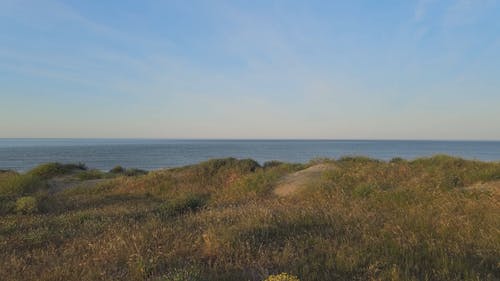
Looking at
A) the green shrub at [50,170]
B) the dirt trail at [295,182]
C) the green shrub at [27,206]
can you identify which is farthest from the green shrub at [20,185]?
the dirt trail at [295,182]

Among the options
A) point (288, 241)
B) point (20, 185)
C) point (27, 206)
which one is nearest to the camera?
point (288, 241)

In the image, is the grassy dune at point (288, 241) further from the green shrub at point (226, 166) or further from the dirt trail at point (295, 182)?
the green shrub at point (226, 166)

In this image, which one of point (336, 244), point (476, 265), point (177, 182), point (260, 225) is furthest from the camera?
point (177, 182)

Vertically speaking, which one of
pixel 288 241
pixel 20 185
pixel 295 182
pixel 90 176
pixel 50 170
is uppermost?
pixel 288 241

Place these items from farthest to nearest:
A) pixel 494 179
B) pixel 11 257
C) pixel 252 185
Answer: pixel 252 185, pixel 494 179, pixel 11 257

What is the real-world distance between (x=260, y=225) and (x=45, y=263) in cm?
332

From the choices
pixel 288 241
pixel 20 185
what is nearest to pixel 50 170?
pixel 20 185

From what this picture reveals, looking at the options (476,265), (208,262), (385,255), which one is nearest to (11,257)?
(208,262)

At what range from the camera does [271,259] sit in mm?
4906

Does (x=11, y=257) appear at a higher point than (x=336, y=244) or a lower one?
lower

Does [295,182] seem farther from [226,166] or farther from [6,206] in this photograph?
[6,206]

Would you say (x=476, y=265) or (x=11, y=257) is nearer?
(x=476, y=265)

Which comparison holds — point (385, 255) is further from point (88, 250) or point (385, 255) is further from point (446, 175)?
point (446, 175)

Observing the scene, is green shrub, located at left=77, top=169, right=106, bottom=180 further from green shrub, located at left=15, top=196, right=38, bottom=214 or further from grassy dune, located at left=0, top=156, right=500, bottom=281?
grassy dune, located at left=0, top=156, right=500, bottom=281
